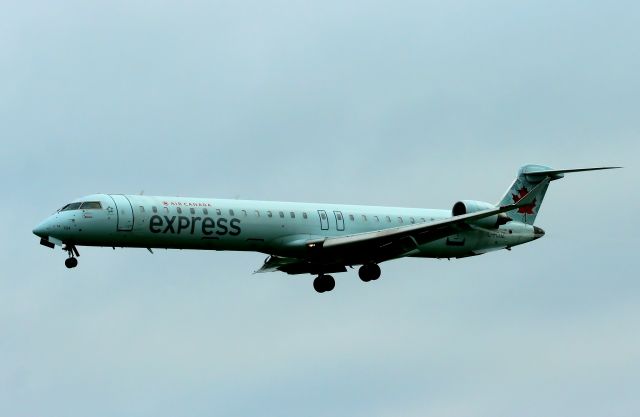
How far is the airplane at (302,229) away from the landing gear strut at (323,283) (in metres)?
0.04

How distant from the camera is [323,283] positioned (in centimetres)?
6425

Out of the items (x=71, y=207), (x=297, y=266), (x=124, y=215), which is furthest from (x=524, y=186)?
(x=71, y=207)

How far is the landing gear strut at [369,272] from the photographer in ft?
202

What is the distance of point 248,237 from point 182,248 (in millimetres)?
2599

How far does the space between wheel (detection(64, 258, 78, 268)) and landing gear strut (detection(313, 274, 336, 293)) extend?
11913mm

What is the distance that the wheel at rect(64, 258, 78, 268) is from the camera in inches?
2218

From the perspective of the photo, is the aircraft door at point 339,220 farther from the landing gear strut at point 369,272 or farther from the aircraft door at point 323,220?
the landing gear strut at point 369,272

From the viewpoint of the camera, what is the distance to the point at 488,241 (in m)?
65.8

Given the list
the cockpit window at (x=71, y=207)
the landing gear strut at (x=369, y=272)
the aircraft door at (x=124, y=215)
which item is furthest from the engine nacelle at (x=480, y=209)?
the cockpit window at (x=71, y=207)

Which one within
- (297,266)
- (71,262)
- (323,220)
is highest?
(323,220)

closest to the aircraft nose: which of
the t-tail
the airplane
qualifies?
the airplane

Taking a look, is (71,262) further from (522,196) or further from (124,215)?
(522,196)

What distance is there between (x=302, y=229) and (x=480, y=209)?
23.8 ft

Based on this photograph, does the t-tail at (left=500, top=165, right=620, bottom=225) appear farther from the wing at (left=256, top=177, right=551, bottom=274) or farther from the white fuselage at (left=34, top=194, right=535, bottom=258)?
the wing at (left=256, top=177, right=551, bottom=274)
